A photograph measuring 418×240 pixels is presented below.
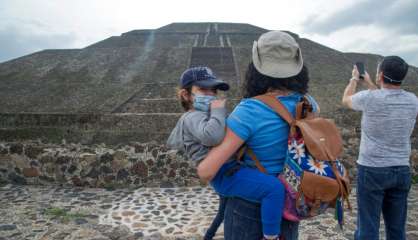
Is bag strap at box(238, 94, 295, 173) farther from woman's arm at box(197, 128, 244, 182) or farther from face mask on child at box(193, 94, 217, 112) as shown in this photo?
face mask on child at box(193, 94, 217, 112)

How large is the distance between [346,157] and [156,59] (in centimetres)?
1138

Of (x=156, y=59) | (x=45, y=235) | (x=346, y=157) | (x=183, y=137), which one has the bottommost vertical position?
(x=45, y=235)

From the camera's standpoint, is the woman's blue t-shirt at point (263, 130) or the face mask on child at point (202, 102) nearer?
the woman's blue t-shirt at point (263, 130)

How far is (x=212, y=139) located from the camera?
5.92 ft

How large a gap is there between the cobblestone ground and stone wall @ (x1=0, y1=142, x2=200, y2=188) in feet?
0.64

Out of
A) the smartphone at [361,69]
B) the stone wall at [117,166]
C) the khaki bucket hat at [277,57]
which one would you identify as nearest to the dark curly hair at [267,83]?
the khaki bucket hat at [277,57]

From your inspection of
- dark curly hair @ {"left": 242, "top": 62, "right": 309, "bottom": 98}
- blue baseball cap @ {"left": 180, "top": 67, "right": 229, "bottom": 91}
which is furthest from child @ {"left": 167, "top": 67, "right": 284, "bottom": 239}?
dark curly hair @ {"left": 242, "top": 62, "right": 309, "bottom": 98}

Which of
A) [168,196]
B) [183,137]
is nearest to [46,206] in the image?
[168,196]

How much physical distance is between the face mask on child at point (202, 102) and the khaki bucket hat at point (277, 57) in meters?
0.36

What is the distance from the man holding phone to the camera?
272cm

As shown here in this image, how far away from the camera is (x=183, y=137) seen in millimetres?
2074

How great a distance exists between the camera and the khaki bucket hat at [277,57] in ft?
6.15

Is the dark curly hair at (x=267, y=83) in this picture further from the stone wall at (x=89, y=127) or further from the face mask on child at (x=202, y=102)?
the stone wall at (x=89, y=127)

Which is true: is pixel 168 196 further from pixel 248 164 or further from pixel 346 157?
pixel 248 164
